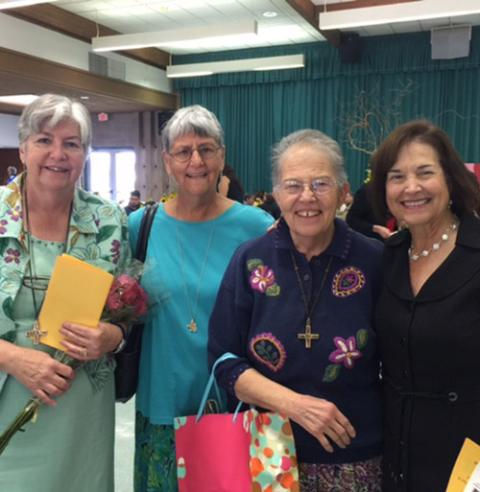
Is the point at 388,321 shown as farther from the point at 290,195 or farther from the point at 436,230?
the point at 290,195

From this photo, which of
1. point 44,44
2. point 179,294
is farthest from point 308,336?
point 44,44

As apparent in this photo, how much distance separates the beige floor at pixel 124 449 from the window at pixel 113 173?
360 inches

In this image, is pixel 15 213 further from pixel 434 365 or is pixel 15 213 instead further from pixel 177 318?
pixel 434 365

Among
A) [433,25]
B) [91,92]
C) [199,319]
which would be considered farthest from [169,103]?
[199,319]

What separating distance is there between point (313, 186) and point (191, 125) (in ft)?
1.70

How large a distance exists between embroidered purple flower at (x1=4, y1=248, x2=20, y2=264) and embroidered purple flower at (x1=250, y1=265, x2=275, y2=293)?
2.21 ft

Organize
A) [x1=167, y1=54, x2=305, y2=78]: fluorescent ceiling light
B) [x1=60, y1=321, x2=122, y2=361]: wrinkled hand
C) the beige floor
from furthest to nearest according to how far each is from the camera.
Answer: [x1=167, y1=54, x2=305, y2=78]: fluorescent ceiling light
the beige floor
[x1=60, y1=321, x2=122, y2=361]: wrinkled hand

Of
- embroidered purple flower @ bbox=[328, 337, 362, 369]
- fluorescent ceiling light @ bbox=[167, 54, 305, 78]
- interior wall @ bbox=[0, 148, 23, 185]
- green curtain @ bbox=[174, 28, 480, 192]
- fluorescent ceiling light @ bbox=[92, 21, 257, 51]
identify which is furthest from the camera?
interior wall @ bbox=[0, 148, 23, 185]

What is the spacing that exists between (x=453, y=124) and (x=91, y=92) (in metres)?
6.31

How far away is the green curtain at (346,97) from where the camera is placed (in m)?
9.77

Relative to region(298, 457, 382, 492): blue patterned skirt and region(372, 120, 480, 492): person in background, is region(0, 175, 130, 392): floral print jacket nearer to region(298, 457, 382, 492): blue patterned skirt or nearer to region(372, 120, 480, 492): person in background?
region(298, 457, 382, 492): blue patterned skirt

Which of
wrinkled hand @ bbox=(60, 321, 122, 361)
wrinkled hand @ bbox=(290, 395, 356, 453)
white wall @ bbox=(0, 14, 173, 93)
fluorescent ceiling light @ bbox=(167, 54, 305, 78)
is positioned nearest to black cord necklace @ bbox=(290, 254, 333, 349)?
wrinkled hand @ bbox=(290, 395, 356, 453)

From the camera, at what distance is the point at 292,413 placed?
1.42 metres

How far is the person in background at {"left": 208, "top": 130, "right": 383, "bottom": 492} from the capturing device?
1.46 meters
